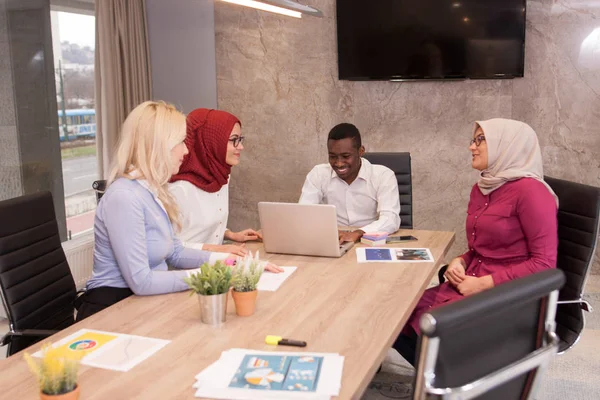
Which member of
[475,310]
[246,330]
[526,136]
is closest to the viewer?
[475,310]

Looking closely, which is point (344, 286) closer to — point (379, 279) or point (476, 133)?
point (379, 279)

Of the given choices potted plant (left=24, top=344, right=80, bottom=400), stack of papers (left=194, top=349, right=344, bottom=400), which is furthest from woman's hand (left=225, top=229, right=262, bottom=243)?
potted plant (left=24, top=344, right=80, bottom=400)

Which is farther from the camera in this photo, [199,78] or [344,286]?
[199,78]

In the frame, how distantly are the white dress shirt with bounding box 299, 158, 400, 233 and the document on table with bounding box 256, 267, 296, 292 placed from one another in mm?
1008

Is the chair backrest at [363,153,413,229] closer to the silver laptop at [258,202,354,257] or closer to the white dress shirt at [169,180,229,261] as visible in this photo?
the silver laptop at [258,202,354,257]

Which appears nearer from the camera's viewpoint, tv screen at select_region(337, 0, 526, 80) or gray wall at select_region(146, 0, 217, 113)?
tv screen at select_region(337, 0, 526, 80)

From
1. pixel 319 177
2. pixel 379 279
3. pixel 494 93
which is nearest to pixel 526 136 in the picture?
pixel 379 279

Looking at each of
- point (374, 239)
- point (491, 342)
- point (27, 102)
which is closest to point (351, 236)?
point (374, 239)

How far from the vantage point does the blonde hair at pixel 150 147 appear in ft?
7.89

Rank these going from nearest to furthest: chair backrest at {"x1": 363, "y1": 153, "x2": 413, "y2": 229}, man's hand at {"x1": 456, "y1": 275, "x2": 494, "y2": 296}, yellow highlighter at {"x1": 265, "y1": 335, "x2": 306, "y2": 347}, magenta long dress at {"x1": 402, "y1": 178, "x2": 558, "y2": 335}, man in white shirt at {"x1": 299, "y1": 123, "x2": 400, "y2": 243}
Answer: yellow highlighter at {"x1": 265, "y1": 335, "x2": 306, "y2": 347} < magenta long dress at {"x1": 402, "y1": 178, "x2": 558, "y2": 335} < man's hand at {"x1": 456, "y1": 275, "x2": 494, "y2": 296} < man in white shirt at {"x1": 299, "y1": 123, "x2": 400, "y2": 243} < chair backrest at {"x1": 363, "y1": 153, "x2": 413, "y2": 229}

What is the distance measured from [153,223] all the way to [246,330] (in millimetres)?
641

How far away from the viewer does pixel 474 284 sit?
104 inches

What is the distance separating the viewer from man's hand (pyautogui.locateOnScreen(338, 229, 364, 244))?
3.10 m

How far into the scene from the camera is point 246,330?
197 centimetres
